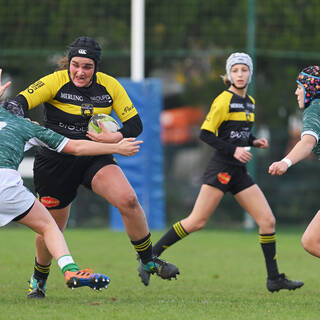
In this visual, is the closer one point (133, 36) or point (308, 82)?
point (308, 82)

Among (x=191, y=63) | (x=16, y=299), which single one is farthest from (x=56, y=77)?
(x=191, y=63)

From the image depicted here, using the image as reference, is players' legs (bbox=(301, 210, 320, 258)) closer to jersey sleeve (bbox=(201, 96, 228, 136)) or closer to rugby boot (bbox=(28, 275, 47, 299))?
jersey sleeve (bbox=(201, 96, 228, 136))

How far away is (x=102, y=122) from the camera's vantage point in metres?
7.14

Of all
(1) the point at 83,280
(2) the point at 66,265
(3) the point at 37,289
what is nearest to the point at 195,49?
(3) the point at 37,289

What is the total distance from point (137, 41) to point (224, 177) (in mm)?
8308

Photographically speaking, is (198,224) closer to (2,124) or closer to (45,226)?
(45,226)

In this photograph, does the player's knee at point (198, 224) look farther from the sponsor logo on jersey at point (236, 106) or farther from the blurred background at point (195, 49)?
the blurred background at point (195, 49)

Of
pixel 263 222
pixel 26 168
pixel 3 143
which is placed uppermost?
pixel 3 143

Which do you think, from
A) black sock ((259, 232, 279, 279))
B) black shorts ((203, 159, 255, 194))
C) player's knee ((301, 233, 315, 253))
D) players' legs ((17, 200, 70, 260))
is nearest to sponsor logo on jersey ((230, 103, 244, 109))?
black shorts ((203, 159, 255, 194))

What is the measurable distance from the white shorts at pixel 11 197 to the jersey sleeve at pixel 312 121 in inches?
87.6

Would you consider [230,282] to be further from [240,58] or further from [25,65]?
[25,65]

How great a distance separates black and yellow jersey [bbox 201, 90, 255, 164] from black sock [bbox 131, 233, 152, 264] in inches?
56.6

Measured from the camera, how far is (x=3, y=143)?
6297 mm

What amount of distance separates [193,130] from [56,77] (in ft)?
35.9
